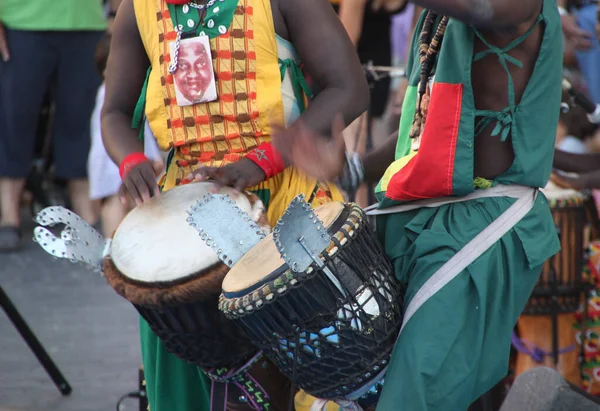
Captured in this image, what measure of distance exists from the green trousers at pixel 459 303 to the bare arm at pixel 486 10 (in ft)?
1.59

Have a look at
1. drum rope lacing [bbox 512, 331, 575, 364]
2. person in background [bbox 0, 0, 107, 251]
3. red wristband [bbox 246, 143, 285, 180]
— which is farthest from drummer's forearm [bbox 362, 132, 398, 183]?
person in background [bbox 0, 0, 107, 251]

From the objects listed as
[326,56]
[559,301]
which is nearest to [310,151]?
[326,56]

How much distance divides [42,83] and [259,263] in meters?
5.15

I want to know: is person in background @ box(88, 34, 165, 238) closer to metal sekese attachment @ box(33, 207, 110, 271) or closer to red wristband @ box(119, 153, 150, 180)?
red wristband @ box(119, 153, 150, 180)

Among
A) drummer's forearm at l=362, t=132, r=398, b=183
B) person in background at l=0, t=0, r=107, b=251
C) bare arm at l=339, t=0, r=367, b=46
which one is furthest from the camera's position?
person in background at l=0, t=0, r=107, b=251

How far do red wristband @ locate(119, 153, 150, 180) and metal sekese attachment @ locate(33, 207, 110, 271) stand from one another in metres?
0.20

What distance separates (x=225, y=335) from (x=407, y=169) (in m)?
0.65

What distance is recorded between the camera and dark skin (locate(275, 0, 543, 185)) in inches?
86.4

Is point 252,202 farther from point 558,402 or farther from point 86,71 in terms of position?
point 86,71

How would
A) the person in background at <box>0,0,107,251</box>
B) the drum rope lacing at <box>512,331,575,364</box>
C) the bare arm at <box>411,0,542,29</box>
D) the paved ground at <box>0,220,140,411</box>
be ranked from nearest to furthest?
the bare arm at <box>411,0,542,29</box> < the drum rope lacing at <box>512,331,575,364</box> < the paved ground at <box>0,220,140,411</box> < the person in background at <box>0,0,107,251</box>

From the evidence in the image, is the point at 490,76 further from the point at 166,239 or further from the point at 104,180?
the point at 104,180

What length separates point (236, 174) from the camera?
107 inches

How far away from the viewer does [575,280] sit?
166 inches

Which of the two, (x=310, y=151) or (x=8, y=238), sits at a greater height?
(x=310, y=151)
